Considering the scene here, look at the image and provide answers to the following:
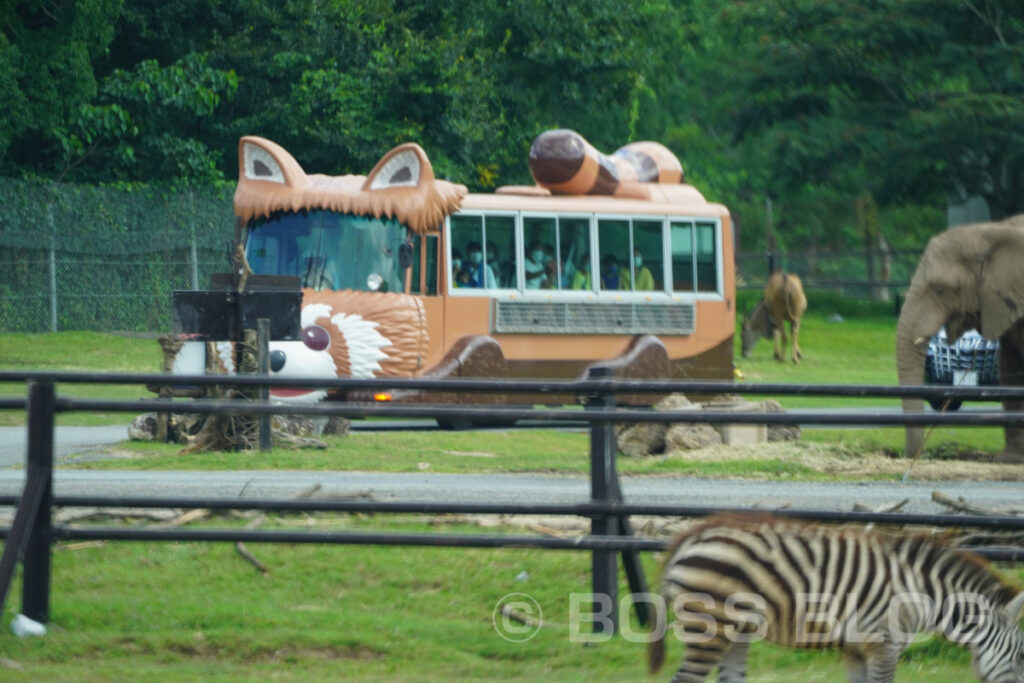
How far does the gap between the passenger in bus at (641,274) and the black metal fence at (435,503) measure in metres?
12.4

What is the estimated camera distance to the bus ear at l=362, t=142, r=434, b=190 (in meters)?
16.5

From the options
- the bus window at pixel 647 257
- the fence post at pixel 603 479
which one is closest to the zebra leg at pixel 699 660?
the fence post at pixel 603 479

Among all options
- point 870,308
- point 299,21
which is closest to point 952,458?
point 299,21

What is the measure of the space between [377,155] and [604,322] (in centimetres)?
1232

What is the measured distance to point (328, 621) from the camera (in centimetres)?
675

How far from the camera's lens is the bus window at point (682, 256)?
19141 mm

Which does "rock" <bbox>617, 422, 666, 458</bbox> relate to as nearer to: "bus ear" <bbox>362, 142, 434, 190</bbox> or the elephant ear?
the elephant ear

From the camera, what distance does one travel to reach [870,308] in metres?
41.7

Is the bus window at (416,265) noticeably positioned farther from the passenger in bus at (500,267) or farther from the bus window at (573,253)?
the bus window at (573,253)

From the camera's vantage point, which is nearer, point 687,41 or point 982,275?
point 982,275

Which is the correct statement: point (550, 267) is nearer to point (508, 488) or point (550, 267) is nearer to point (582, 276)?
point (582, 276)

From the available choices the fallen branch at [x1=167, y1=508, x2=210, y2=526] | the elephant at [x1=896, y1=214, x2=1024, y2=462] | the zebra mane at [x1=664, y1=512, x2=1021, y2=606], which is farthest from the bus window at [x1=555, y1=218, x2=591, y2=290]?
the zebra mane at [x1=664, y1=512, x2=1021, y2=606]

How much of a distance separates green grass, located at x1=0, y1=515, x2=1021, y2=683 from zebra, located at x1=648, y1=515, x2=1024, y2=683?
776mm

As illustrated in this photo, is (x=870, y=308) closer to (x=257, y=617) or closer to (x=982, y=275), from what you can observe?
(x=982, y=275)
